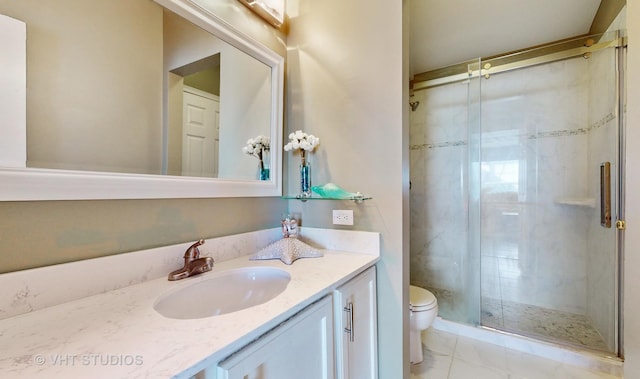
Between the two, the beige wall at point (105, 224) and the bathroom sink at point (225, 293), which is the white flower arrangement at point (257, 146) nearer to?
the beige wall at point (105, 224)

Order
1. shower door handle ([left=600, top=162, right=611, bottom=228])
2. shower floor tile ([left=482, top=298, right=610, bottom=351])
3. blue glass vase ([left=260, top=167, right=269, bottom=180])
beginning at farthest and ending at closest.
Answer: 1. shower floor tile ([left=482, top=298, right=610, bottom=351])
2. shower door handle ([left=600, top=162, right=611, bottom=228])
3. blue glass vase ([left=260, top=167, right=269, bottom=180])

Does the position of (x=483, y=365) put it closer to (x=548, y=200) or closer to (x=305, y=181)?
(x=548, y=200)

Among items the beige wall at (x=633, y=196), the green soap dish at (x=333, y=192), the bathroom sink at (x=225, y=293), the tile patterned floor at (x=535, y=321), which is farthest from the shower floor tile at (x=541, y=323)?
the bathroom sink at (x=225, y=293)

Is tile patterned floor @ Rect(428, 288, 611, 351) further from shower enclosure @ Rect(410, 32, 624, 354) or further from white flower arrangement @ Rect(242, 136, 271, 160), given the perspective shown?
white flower arrangement @ Rect(242, 136, 271, 160)

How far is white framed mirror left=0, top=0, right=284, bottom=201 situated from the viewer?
72 centimetres

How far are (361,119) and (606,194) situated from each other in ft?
6.00

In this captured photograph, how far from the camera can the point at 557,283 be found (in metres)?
2.21

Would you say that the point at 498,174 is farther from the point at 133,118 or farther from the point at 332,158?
the point at 133,118

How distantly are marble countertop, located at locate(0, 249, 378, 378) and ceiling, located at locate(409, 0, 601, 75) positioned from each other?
2.13 metres

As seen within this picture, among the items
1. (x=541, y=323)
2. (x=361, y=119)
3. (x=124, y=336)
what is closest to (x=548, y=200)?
(x=541, y=323)

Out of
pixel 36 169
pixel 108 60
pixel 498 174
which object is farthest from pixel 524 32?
pixel 36 169

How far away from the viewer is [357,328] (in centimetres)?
110

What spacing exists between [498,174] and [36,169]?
3.09 m

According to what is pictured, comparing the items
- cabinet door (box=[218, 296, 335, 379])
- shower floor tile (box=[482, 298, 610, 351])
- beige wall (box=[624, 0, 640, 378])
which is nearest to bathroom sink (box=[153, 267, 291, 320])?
cabinet door (box=[218, 296, 335, 379])
